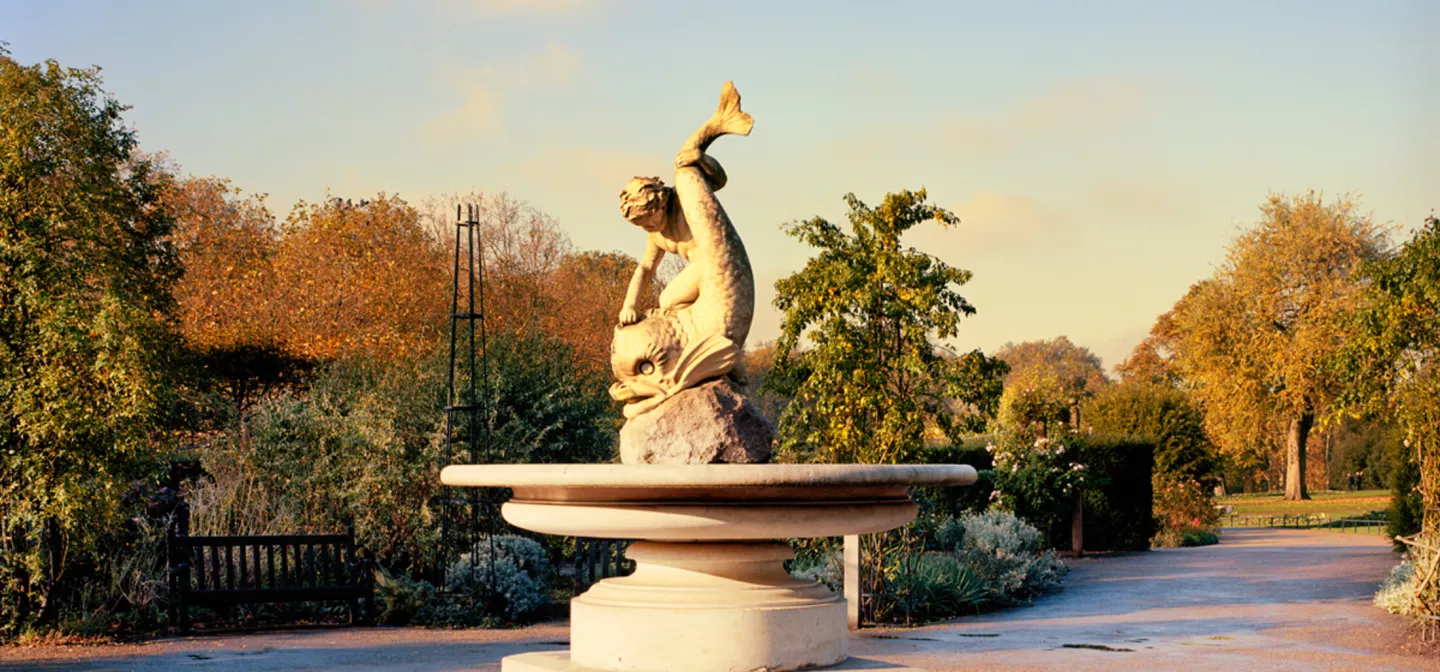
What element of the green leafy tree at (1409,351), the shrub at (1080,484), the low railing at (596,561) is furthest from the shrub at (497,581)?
the shrub at (1080,484)

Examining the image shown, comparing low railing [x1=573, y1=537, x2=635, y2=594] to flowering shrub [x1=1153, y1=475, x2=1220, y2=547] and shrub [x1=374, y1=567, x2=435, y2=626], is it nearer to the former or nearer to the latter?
shrub [x1=374, y1=567, x2=435, y2=626]

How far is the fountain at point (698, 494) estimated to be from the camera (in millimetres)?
4629

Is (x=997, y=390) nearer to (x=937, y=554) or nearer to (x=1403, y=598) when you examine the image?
(x=937, y=554)

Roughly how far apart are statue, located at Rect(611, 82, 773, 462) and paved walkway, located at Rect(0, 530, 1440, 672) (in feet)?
6.68

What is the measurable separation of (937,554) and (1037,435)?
6266 mm

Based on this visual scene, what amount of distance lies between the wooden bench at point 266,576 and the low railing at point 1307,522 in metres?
20.7

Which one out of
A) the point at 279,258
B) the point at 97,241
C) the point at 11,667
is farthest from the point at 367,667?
the point at 279,258

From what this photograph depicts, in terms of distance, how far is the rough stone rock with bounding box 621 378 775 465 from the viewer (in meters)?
5.57

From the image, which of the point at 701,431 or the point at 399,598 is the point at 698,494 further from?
the point at 399,598

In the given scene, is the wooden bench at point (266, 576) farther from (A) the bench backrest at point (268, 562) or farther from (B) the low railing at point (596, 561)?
(B) the low railing at point (596, 561)

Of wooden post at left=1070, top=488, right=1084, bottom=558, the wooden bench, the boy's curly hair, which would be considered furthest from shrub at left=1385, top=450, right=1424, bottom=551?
the boy's curly hair

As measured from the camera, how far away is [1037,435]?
18.7 meters

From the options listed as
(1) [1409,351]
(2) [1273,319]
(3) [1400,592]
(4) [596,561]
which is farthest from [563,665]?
(2) [1273,319]

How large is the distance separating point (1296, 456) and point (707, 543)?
3295cm
